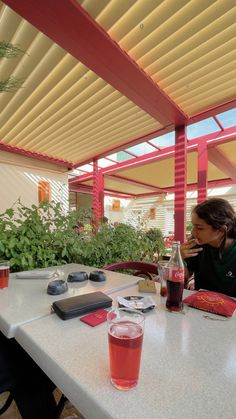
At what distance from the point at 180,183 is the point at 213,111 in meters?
1.15

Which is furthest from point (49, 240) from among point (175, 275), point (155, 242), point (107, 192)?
point (107, 192)

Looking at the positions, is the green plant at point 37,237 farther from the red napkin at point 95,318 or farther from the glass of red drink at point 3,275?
the red napkin at point 95,318

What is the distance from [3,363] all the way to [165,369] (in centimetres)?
81

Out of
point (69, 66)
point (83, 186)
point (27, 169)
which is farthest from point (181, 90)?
point (83, 186)

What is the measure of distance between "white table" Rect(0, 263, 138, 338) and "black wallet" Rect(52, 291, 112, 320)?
63 mm

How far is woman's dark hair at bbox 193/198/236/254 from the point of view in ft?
4.19

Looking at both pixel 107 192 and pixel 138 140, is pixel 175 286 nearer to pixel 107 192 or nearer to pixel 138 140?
pixel 138 140

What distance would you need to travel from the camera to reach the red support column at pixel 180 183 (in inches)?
143

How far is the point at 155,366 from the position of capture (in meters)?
0.54

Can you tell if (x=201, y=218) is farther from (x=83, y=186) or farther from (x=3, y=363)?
(x=83, y=186)

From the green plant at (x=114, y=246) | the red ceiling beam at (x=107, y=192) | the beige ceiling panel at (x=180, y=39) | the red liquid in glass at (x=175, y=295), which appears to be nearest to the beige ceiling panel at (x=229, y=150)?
the beige ceiling panel at (x=180, y=39)

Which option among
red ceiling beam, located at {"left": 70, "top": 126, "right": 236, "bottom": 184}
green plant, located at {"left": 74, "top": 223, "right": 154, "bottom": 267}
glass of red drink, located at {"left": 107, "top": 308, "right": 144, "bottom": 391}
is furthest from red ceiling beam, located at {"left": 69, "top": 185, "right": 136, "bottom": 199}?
glass of red drink, located at {"left": 107, "top": 308, "right": 144, "bottom": 391}

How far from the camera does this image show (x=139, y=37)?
2.15 metres

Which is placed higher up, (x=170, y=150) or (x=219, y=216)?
(x=170, y=150)
